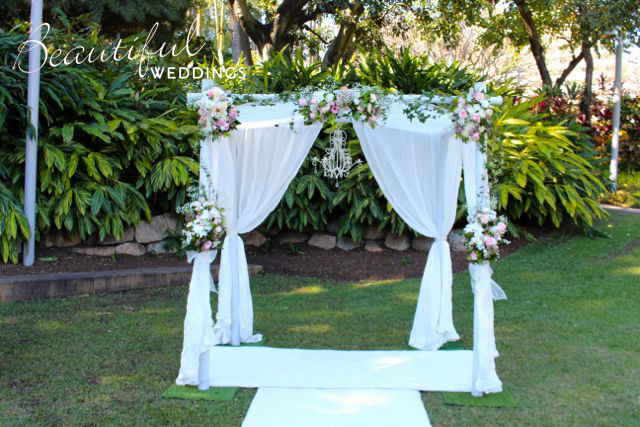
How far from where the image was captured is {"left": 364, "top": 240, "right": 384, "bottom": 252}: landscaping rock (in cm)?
901

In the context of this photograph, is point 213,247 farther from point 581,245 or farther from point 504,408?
point 581,245

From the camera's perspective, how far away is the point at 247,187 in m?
5.82

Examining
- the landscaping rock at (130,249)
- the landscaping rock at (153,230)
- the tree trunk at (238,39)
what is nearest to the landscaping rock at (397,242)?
the landscaping rock at (153,230)

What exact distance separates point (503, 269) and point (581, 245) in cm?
141

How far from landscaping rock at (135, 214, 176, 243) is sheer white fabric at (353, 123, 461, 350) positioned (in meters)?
3.86

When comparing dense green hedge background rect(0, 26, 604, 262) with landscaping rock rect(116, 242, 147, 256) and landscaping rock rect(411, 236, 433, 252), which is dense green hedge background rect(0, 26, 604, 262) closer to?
landscaping rock rect(116, 242, 147, 256)

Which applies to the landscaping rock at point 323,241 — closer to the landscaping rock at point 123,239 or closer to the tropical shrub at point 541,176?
the tropical shrub at point 541,176

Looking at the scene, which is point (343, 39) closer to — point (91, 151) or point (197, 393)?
point (91, 151)

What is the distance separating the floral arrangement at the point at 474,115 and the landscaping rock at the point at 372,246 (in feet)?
14.6

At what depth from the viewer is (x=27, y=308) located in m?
6.52

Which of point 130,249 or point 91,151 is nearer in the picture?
point 91,151

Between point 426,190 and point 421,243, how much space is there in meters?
3.44

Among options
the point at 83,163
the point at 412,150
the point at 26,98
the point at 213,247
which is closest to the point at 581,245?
the point at 412,150

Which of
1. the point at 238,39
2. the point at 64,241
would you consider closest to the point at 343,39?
the point at 238,39
